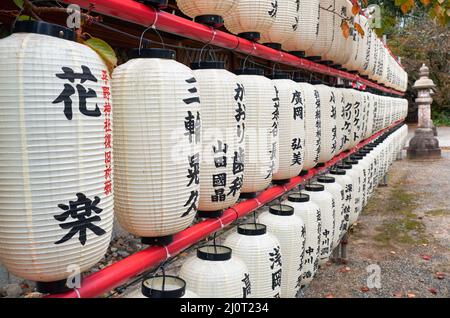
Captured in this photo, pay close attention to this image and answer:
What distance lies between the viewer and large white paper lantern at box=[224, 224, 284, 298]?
280 cm

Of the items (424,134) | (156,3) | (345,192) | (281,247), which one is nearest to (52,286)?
(156,3)

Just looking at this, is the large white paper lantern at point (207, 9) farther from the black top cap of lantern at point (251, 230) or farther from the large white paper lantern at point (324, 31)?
the large white paper lantern at point (324, 31)

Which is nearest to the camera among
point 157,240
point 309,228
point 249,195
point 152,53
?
point 152,53

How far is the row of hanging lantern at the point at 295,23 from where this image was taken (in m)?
2.61

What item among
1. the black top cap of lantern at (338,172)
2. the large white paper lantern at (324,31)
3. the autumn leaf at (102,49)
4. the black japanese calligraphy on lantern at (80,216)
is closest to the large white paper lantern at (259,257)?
the black japanese calligraphy on lantern at (80,216)

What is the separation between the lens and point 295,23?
3.67m

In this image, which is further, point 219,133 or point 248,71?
point 248,71

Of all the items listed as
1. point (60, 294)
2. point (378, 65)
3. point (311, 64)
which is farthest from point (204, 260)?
point (378, 65)

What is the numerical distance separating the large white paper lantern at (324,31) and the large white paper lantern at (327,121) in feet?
1.48

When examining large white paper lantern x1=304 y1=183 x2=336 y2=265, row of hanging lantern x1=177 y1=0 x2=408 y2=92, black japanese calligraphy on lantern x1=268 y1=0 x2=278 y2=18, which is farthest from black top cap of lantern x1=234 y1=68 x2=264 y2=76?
large white paper lantern x1=304 y1=183 x2=336 y2=265

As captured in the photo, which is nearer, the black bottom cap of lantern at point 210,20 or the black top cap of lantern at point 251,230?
the black bottom cap of lantern at point 210,20

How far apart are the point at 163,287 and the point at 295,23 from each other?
108 inches

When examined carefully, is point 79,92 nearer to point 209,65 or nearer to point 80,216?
point 80,216
